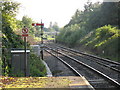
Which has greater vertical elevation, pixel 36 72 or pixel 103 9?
pixel 103 9

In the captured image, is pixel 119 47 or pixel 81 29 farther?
pixel 81 29

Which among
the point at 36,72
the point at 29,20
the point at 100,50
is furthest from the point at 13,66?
the point at 29,20

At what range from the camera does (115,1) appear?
122ft

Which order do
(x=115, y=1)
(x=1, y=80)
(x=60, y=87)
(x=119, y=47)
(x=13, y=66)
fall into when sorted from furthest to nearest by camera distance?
(x=115, y=1) → (x=119, y=47) → (x=13, y=66) → (x=1, y=80) → (x=60, y=87)

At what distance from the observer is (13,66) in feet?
33.7

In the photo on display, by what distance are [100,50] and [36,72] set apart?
57.4 feet

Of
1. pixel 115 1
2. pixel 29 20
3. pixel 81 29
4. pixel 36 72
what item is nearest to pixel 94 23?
pixel 81 29

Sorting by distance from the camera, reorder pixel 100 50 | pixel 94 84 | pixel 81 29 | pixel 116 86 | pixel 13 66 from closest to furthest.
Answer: pixel 116 86 < pixel 94 84 < pixel 13 66 < pixel 100 50 < pixel 81 29

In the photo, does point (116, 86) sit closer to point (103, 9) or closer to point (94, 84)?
point (94, 84)

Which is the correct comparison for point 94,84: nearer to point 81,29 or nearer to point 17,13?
point 17,13

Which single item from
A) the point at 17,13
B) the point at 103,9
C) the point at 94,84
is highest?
the point at 103,9

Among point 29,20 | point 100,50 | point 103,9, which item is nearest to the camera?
point 100,50

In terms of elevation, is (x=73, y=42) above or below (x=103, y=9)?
below

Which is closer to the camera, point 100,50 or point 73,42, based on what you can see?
point 100,50
